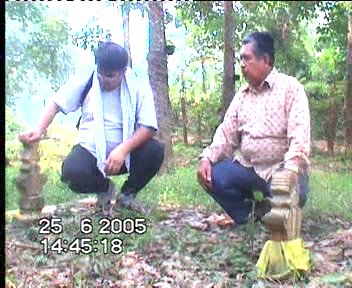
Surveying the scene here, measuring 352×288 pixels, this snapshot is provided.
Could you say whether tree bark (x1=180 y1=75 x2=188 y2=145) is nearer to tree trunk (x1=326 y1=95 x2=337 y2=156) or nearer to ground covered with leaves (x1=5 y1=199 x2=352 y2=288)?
ground covered with leaves (x1=5 y1=199 x2=352 y2=288)

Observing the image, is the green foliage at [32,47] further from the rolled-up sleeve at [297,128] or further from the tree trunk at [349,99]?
the tree trunk at [349,99]

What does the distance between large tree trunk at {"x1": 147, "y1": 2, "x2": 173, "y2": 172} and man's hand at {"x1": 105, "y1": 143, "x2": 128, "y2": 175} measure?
0.08 meters

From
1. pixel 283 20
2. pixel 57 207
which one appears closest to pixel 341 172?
pixel 283 20

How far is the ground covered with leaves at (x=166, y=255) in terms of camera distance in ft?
4.78

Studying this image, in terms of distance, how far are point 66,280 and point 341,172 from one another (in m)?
0.59

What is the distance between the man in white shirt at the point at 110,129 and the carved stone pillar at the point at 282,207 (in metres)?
0.24

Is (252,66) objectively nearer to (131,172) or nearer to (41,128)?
(131,172)

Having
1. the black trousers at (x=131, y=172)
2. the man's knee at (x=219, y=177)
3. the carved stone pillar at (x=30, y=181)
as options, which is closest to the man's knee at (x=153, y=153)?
the black trousers at (x=131, y=172)

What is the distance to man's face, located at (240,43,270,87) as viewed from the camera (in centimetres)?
148

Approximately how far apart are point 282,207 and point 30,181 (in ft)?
1.62

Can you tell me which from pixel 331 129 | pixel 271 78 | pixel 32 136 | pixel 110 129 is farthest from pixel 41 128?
pixel 331 129

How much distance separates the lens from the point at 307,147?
1.46 metres

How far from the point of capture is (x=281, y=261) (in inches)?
56.4

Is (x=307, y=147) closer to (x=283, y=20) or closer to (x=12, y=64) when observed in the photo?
(x=283, y=20)
